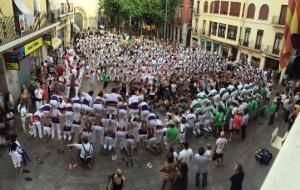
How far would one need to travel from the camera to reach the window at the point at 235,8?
36.0 meters

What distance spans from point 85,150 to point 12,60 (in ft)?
23.4

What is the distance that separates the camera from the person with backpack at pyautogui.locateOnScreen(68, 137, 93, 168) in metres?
11.2

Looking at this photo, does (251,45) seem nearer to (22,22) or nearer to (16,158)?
(22,22)

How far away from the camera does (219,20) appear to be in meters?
39.3

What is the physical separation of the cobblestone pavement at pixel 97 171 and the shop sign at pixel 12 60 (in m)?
3.70

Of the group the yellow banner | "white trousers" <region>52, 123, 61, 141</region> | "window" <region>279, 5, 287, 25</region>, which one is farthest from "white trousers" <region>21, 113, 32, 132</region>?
"window" <region>279, 5, 287, 25</region>

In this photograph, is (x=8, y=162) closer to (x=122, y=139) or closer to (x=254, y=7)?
(x=122, y=139)

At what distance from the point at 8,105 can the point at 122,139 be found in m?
6.07

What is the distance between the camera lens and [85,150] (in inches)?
444

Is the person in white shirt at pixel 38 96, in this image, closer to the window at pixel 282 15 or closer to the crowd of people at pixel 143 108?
the crowd of people at pixel 143 108

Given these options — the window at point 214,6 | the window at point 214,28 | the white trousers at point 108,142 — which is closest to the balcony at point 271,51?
the window at point 214,28

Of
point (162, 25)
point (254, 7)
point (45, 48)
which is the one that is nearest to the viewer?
point (45, 48)

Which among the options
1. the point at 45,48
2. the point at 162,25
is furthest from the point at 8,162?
the point at 162,25

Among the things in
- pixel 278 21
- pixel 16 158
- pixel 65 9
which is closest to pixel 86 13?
pixel 65 9
